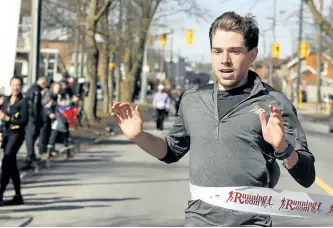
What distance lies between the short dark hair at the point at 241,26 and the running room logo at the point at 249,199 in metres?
0.72

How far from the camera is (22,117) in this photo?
539 inches

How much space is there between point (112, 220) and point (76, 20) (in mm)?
29982

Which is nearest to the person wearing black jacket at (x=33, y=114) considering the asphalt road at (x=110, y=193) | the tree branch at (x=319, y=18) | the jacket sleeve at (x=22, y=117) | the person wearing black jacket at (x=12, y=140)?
the asphalt road at (x=110, y=193)

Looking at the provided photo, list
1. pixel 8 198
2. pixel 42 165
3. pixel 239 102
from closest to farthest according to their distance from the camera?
pixel 239 102
pixel 8 198
pixel 42 165

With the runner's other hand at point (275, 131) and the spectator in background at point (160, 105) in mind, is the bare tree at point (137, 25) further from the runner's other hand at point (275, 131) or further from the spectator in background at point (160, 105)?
the runner's other hand at point (275, 131)

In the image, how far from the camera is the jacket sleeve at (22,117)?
13573 mm

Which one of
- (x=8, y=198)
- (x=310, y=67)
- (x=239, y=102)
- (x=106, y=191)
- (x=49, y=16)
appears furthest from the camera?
(x=310, y=67)

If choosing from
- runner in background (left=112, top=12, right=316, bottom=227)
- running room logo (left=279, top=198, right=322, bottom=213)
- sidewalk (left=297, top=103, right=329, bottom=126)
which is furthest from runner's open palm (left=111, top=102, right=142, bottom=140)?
sidewalk (left=297, top=103, right=329, bottom=126)

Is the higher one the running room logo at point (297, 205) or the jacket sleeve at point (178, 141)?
the jacket sleeve at point (178, 141)

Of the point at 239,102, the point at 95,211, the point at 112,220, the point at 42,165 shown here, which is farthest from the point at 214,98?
the point at 42,165

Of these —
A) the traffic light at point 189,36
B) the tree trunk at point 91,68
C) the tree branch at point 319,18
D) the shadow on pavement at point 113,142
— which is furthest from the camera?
the traffic light at point 189,36

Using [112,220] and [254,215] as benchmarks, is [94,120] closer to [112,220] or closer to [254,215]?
[112,220]

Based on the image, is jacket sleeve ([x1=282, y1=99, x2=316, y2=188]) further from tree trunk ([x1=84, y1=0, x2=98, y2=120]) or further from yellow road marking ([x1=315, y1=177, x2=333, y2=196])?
tree trunk ([x1=84, y1=0, x2=98, y2=120])

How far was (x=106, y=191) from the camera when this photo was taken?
15.3 metres
